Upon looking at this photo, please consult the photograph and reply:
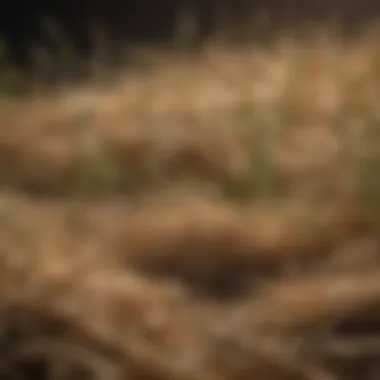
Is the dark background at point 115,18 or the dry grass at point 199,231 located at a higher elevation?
the dark background at point 115,18

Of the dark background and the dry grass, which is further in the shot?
the dark background

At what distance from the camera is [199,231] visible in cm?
71

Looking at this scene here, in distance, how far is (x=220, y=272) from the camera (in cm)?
68

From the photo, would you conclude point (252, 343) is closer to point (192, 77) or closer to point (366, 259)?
point (366, 259)

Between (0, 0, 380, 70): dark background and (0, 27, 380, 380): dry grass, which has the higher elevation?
(0, 0, 380, 70): dark background

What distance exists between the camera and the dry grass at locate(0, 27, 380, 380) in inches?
23.0

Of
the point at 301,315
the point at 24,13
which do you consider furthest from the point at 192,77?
the point at 301,315

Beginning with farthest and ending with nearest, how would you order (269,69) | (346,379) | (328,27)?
1. (328,27)
2. (269,69)
3. (346,379)

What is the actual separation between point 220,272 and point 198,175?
154mm

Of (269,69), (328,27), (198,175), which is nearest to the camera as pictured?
(198,175)

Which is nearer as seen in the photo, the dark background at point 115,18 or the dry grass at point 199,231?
the dry grass at point 199,231

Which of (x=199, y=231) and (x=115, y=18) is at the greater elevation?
(x=115, y=18)

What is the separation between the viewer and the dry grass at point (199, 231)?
1.92 feet

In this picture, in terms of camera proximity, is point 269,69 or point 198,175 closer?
point 198,175
